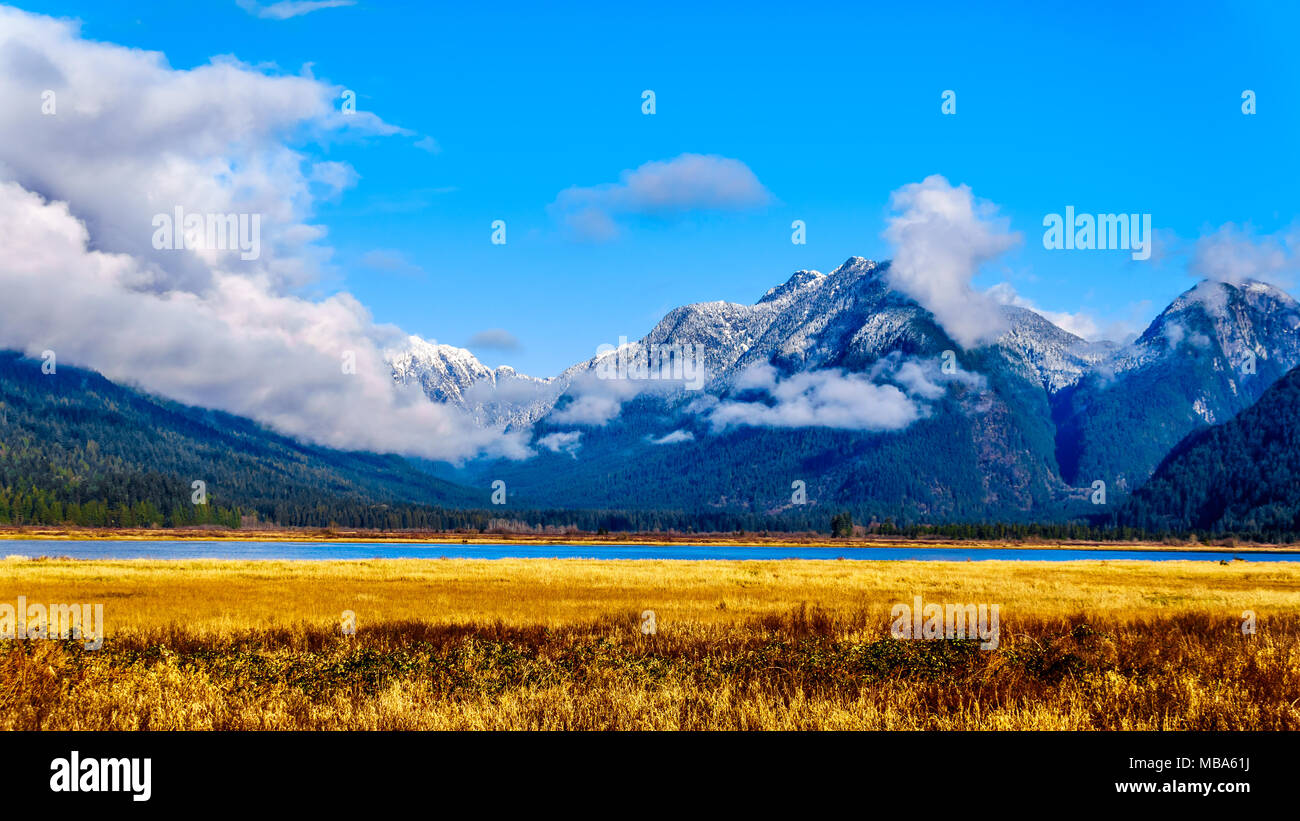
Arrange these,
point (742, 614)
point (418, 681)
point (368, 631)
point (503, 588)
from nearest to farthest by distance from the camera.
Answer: point (418, 681) → point (368, 631) → point (742, 614) → point (503, 588)

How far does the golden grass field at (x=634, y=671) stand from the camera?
50.0 feet

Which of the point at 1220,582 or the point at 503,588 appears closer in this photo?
the point at 503,588

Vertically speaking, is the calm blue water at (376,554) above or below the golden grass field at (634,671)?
below

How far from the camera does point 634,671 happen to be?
19.6 meters

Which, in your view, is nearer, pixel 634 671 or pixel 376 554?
pixel 634 671

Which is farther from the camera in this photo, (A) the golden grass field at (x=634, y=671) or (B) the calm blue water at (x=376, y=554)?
(B) the calm blue water at (x=376, y=554)

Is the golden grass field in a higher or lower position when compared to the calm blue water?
higher

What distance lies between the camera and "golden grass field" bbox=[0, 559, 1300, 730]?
15.2m

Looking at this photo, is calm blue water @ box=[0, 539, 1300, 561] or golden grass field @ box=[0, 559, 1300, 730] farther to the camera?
calm blue water @ box=[0, 539, 1300, 561]

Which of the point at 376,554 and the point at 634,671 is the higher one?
the point at 634,671

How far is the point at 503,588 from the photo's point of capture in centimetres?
5403
